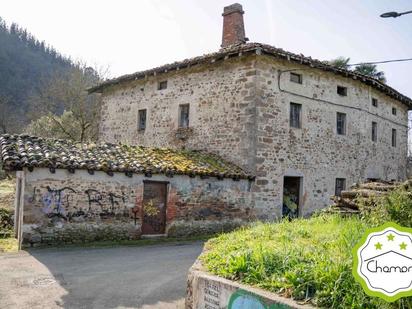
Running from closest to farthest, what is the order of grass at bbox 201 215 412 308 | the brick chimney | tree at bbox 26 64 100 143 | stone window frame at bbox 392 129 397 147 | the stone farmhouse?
grass at bbox 201 215 412 308 → the stone farmhouse → the brick chimney → stone window frame at bbox 392 129 397 147 → tree at bbox 26 64 100 143

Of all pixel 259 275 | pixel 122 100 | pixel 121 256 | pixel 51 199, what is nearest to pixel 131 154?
pixel 51 199

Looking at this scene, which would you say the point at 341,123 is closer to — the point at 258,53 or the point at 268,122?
the point at 268,122

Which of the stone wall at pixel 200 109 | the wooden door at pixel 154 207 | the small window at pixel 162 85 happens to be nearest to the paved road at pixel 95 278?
the wooden door at pixel 154 207

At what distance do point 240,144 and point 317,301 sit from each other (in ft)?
32.4

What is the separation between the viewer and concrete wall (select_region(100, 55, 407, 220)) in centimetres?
1298

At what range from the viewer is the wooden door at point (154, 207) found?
37.6 ft

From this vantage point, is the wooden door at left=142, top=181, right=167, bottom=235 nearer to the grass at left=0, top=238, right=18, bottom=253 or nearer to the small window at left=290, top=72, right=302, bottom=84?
the grass at left=0, top=238, right=18, bottom=253

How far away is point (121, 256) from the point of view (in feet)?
28.9

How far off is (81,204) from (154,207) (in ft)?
7.32

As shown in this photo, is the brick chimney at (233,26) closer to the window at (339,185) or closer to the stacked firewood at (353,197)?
the window at (339,185)

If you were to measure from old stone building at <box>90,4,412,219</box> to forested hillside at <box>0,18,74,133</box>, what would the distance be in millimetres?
19729

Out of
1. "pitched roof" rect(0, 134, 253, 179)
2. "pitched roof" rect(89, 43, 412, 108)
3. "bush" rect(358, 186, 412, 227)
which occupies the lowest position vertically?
"bush" rect(358, 186, 412, 227)

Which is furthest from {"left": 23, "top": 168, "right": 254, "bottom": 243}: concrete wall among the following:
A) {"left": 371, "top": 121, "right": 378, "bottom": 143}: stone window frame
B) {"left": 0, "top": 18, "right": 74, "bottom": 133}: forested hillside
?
{"left": 0, "top": 18, "right": 74, "bottom": 133}: forested hillside

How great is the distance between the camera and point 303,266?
391 cm
